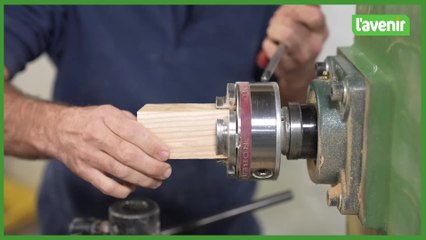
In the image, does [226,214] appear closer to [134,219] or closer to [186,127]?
[134,219]

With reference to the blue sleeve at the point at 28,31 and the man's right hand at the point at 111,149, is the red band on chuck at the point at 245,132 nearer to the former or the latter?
the man's right hand at the point at 111,149

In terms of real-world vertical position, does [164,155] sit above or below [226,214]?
above

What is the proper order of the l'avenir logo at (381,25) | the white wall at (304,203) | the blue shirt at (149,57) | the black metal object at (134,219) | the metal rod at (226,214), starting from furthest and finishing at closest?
the white wall at (304,203), the blue shirt at (149,57), the metal rod at (226,214), the black metal object at (134,219), the l'avenir logo at (381,25)

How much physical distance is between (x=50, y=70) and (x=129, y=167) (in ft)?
4.34

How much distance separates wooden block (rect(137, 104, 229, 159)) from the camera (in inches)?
21.8

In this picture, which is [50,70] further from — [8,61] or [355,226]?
[355,226]

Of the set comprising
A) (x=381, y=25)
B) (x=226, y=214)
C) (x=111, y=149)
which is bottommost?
(x=226, y=214)

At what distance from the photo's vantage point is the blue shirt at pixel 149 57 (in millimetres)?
A: 1041

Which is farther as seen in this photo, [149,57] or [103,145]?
[149,57]

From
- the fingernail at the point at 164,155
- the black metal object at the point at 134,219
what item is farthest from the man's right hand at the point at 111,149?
the black metal object at the point at 134,219

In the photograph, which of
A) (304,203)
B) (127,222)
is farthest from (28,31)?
(304,203)

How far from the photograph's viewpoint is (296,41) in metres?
0.93

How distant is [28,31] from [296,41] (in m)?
0.50

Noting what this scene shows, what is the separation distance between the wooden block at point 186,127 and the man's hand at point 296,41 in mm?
386
